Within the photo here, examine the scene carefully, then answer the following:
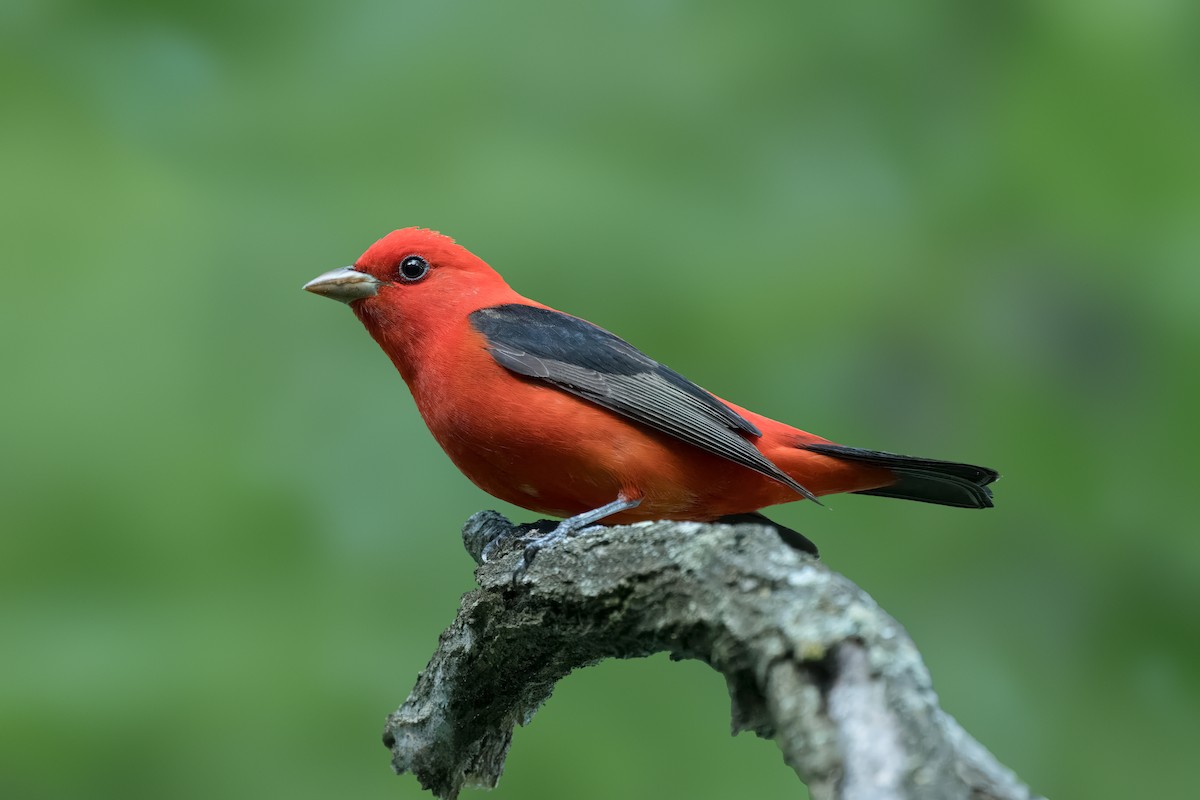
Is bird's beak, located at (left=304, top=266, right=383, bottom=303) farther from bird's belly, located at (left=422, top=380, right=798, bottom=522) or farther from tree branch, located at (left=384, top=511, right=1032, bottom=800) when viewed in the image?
tree branch, located at (left=384, top=511, right=1032, bottom=800)

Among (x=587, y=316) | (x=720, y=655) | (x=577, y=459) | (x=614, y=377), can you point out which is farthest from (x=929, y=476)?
(x=587, y=316)

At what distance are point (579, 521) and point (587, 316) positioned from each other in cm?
220

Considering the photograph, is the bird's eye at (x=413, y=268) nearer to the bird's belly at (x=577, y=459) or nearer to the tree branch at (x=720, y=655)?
the bird's belly at (x=577, y=459)

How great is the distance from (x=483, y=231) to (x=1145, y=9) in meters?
3.37

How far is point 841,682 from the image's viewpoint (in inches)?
69.0

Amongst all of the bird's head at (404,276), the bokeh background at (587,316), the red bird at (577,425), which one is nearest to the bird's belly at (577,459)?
the red bird at (577,425)

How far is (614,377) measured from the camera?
337 cm

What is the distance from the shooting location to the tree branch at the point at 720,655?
Answer: 1.64 meters

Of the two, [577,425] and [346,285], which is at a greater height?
[346,285]

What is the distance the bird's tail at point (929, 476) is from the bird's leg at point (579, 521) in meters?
0.64

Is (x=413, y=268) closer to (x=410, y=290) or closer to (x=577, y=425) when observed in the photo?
(x=410, y=290)

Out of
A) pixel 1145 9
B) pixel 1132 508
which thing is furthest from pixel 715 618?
pixel 1145 9

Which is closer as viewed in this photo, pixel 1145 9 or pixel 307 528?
pixel 307 528

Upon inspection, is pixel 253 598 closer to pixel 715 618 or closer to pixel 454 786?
pixel 454 786
